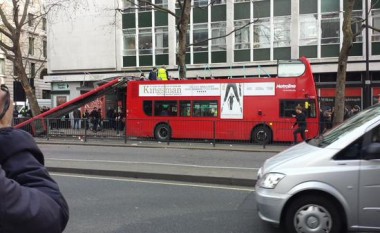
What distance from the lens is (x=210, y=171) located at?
10109mm

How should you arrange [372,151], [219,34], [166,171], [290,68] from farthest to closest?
1. [219,34]
2. [290,68]
3. [166,171]
4. [372,151]

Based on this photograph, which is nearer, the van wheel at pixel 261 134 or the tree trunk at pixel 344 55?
the van wheel at pixel 261 134

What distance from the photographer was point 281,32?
99.7ft

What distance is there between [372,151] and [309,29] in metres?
26.3

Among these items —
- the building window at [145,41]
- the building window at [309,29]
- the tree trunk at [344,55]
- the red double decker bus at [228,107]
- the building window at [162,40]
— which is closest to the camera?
the red double decker bus at [228,107]

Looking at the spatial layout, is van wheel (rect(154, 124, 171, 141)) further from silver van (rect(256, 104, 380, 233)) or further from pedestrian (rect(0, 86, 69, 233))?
pedestrian (rect(0, 86, 69, 233))

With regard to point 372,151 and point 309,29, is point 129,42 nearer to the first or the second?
point 309,29

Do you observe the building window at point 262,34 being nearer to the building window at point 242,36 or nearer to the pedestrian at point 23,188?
the building window at point 242,36

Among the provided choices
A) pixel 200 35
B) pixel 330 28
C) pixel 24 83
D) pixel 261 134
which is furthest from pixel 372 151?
pixel 200 35

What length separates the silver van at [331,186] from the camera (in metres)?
4.98

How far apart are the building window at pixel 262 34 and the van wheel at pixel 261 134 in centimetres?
1310

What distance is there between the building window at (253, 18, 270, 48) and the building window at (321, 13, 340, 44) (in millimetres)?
3649

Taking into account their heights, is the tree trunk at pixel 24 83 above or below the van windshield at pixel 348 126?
above

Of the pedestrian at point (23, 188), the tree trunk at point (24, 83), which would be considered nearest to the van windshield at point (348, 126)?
the pedestrian at point (23, 188)
